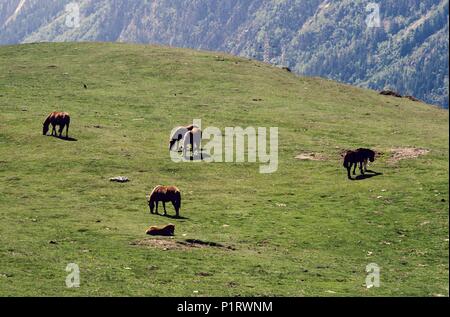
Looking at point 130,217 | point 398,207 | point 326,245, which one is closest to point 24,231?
point 130,217

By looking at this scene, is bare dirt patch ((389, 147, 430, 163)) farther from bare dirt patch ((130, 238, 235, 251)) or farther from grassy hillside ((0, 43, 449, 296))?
bare dirt patch ((130, 238, 235, 251))

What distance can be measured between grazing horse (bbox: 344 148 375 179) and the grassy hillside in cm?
119

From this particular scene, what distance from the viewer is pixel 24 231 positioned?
3778cm

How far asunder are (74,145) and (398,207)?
27.1m

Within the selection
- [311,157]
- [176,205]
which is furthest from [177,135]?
[176,205]

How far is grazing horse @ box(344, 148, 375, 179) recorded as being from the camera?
5378cm

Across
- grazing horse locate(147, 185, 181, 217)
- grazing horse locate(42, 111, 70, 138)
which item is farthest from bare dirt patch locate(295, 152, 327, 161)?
grazing horse locate(42, 111, 70, 138)

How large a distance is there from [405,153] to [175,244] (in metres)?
28.4

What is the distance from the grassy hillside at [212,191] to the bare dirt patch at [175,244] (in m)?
0.24

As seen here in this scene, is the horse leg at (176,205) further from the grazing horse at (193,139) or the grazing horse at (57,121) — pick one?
the grazing horse at (57,121)

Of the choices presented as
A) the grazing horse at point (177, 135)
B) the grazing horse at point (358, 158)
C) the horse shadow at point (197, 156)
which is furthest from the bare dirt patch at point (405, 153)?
the grazing horse at point (177, 135)

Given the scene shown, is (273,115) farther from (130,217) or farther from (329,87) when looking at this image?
(130,217)

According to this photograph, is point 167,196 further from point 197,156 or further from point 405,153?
point 405,153

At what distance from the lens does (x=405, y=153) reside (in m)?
59.3
